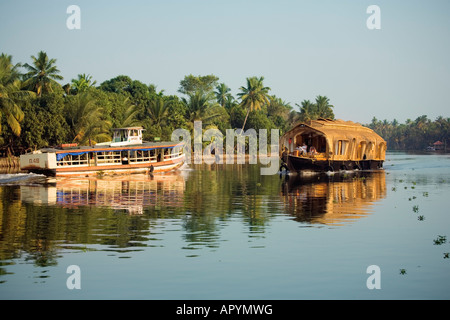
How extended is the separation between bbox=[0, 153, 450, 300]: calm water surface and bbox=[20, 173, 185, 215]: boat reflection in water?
4.2 inches

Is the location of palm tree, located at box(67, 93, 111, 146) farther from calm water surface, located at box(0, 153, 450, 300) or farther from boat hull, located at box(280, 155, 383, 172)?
calm water surface, located at box(0, 153, 450, 300)

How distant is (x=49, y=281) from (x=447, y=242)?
11294 millimetres

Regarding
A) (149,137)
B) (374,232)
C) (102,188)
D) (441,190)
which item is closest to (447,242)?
(374,232)

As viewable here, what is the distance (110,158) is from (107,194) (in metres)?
17.9

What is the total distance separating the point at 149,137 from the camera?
70.4 meters

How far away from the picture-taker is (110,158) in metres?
47.6

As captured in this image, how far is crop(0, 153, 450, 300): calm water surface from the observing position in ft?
38.9

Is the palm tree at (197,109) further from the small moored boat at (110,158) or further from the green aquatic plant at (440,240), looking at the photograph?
the green aquatic plant at (440,240)

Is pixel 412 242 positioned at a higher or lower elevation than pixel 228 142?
lower

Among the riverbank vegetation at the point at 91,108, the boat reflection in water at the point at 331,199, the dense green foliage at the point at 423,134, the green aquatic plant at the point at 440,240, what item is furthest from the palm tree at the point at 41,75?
the dense green foliage at the point at 423,134

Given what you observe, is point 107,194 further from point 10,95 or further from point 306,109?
point 306,109

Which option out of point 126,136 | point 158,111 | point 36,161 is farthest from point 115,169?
point 158,111

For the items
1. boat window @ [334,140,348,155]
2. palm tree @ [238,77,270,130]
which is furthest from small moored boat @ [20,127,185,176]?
palm tree @ [238,77,270,130]

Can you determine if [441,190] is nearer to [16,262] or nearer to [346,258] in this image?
[346,258]
